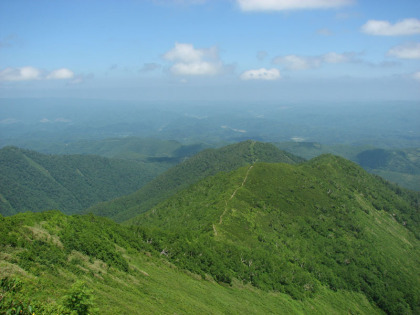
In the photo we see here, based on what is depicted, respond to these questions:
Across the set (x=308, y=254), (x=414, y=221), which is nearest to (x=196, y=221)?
(x=308, y=254)

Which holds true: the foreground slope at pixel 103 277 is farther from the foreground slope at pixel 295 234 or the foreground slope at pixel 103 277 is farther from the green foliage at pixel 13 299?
the foreground slope at pixel 295 234

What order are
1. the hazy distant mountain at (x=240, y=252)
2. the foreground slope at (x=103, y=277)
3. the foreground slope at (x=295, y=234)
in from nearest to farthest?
the foreground slope at (x=103, y=277) → the hazy distant mountain at (x=240, y=252) → the foreground slope at (x=295, y=234)

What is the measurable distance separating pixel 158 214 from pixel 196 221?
27.5 meters

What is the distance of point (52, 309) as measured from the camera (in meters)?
17.0

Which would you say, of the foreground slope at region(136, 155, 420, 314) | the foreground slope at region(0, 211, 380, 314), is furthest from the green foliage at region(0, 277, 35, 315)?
the foreground slope at region(136, 155, 420, 314)

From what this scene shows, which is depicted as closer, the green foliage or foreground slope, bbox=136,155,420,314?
the green foliage

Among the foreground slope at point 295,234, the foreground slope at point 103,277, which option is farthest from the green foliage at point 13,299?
the foreground slope at point 295,234

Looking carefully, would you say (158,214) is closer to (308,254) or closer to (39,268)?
(308,254)

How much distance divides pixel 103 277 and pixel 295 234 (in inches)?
2366

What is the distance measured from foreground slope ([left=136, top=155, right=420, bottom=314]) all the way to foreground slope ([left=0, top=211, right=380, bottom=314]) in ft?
15.1

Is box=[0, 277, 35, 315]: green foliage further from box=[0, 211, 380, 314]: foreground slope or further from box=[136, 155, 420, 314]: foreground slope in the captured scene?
box=[136, 155, 420, 314]: foreground slope

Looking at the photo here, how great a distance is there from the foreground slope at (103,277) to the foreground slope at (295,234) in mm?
4614

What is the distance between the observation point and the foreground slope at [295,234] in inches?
2216

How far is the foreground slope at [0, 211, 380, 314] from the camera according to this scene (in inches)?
815
